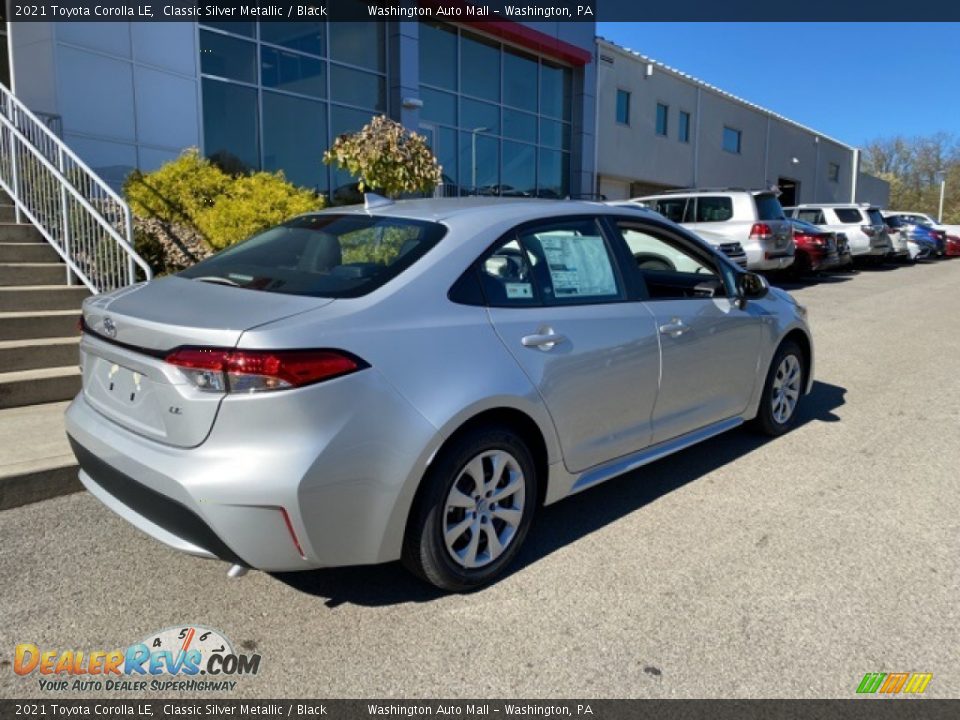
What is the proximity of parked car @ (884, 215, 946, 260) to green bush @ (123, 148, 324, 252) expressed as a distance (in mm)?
21766

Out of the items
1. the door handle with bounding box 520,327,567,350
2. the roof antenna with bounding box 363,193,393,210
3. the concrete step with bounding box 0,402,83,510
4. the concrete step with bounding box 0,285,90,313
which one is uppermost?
the roof antenna with bounding box 363,193,393,210

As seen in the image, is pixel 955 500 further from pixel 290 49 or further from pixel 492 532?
pixel 290 49

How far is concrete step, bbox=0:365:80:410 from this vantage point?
5.27 m

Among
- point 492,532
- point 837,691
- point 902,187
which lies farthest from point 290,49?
point 902,187

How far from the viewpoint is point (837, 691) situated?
2.50 metres

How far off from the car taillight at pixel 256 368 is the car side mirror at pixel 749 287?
9.74 ft

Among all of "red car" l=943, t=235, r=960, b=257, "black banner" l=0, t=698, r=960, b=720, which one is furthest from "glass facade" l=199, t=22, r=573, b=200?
"red car" l=943, t=235, r=960, b=257

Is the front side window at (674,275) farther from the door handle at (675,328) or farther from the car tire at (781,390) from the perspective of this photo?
the car tire at (781,390)

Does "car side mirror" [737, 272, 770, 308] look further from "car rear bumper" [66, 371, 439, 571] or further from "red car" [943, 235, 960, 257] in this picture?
"red car" [943, 235, 960, 257]

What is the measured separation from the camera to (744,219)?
45.0ft

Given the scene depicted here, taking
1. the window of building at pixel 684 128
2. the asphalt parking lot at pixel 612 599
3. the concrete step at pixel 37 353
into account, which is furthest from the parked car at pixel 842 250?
the concrete step at pixel 37 353

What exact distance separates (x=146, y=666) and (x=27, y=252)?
18.8 ft

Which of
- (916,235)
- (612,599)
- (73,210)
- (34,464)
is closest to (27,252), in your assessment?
(73,210)

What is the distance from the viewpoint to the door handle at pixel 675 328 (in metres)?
3.91
